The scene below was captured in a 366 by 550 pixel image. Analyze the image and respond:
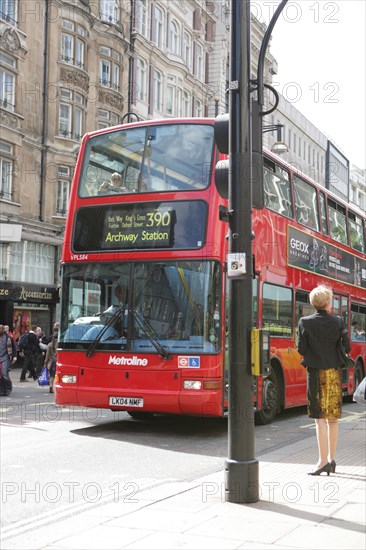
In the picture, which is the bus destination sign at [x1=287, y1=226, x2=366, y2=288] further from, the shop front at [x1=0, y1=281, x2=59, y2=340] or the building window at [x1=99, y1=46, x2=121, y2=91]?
the building window at [x1=99, y1=46, x2=121, y2=91]

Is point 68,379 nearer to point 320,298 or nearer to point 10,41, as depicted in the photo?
point 320,298

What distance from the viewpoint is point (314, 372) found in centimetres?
Result: 778

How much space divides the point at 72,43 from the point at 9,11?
3914 millimetres

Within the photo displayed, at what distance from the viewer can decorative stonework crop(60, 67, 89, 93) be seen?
1240 inches

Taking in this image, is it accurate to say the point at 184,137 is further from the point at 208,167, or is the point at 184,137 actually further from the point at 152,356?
the point at 152,356

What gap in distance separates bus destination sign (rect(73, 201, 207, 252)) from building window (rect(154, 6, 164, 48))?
3007cm

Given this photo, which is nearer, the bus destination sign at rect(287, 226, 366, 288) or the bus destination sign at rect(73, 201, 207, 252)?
the bus destination sign at rect(73, 201, 207, 252)

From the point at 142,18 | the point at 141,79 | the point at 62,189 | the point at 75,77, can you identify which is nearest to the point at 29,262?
the point at 62,189

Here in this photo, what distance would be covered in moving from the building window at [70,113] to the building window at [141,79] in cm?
549

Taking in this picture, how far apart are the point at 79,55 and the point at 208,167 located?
76.8 ft

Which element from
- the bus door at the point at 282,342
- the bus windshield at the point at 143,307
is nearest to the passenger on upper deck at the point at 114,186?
the bus windshield at the point at 143,307

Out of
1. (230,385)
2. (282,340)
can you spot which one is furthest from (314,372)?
(282,340)

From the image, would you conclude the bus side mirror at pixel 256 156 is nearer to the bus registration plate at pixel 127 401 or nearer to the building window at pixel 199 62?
the bus registration plate at pixel 127 401

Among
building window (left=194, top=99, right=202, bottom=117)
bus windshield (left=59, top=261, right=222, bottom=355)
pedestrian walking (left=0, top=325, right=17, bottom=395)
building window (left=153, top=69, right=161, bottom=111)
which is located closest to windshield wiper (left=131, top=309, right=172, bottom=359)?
bus windshield (left=59, top=261, right=222, bottom=355)
